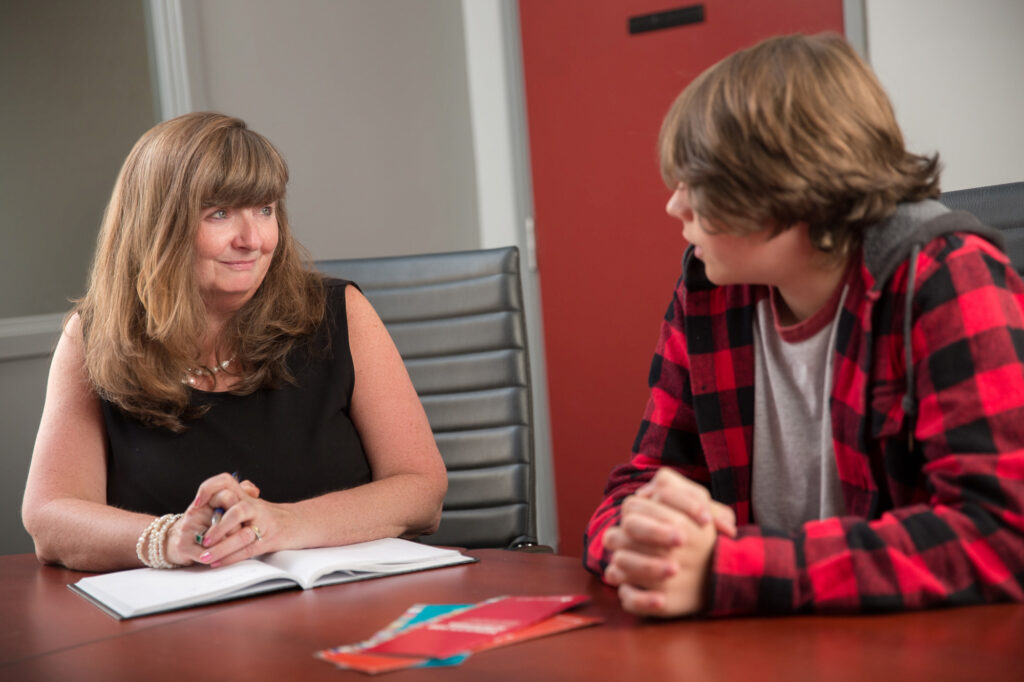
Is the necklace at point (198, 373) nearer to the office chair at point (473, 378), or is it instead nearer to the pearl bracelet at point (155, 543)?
the pearl bracelet at point (155, 543)

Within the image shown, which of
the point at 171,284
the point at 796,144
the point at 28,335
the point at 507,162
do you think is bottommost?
the point at 28,335

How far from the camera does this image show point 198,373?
5.38 feet

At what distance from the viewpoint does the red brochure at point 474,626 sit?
2.96ft

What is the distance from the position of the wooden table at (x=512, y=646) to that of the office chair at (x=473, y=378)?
733 mm

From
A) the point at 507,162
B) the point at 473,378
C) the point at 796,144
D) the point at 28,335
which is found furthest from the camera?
the point at 507,162

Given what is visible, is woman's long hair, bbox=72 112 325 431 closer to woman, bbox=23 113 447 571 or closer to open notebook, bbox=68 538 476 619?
A: woman, bbox=23 113 447 571

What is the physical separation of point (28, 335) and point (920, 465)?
2.19 m

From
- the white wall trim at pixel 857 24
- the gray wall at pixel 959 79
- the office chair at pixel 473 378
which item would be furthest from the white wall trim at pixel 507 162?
the office chair at pixel 473 378

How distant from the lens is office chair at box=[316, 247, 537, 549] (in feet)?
6.50

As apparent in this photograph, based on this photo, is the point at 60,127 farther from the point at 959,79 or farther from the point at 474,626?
the point at 959,79

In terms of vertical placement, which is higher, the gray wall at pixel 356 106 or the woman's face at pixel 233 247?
the gray wall at pixel 356 106

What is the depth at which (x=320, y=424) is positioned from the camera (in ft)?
5.35

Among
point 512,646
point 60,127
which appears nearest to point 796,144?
point 512,646

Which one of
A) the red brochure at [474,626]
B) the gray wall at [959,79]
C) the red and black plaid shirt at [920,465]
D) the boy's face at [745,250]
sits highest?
the gray wall at [959,79]
